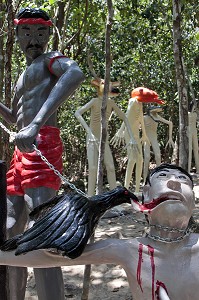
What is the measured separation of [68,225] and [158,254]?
12.0 inches

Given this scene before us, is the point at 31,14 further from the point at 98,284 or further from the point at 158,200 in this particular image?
the point at 98,284

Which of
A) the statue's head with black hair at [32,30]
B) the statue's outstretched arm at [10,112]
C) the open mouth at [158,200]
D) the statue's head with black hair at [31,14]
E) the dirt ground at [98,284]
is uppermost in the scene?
the statue's head with black hair at [31,14]

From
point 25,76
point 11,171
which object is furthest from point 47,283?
point 25,76

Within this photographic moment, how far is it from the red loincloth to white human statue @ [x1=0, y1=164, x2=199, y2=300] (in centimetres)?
83

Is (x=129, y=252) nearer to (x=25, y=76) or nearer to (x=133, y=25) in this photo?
(x=25, y=76)

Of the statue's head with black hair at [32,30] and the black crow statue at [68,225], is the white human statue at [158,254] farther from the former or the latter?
the statue's head with black hair at [32,30]

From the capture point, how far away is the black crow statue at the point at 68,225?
125 cm

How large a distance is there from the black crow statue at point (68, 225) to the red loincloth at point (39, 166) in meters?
0.80

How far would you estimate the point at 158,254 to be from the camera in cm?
138

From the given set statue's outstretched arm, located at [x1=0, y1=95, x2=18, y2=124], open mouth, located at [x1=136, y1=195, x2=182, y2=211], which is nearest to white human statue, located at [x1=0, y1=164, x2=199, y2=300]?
open mouth, located at [x1=136, y1=195, x2=182, y2=211]

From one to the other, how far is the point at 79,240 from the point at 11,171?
1.22 meters

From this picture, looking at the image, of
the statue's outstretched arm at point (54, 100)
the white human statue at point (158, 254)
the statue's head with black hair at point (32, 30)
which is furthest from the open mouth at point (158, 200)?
the statue's head with black hair at point (32, 30)

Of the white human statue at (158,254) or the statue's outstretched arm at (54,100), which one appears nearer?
the white human statue at (158,254)

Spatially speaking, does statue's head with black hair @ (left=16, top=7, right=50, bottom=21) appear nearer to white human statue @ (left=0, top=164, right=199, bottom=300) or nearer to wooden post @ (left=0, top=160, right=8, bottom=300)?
wooden post @ (left=0, top=160, right=8, bottom=300)
